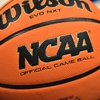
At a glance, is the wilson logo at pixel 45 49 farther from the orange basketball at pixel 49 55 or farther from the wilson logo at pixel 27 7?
the wilson logo at pixel 27 7

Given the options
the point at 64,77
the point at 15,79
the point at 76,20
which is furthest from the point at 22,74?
the point at 76,20

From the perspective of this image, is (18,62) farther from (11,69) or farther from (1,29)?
(1,29)

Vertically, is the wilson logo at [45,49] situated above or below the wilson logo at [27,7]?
below

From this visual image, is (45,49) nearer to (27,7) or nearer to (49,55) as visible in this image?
(49,55)

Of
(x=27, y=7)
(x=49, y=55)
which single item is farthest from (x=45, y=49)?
(x=27, y=7)

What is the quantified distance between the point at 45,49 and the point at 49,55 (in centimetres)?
2

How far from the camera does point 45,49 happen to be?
0.80 m

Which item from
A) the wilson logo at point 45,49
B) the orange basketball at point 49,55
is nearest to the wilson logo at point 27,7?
the orange basketball at point 49,55

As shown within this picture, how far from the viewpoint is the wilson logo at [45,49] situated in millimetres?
794

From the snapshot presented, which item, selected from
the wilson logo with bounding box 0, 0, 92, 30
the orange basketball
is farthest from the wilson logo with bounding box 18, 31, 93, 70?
the wilson logo with bounding box 0, 0, 92, 30

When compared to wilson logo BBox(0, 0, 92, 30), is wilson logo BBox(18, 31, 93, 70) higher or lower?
lower

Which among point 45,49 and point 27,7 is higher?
point 27,7

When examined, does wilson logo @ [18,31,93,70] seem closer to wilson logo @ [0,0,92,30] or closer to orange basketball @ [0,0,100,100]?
orange basketball @ [0,0,100,100]

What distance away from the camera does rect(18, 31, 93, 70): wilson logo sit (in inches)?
31.3
